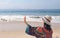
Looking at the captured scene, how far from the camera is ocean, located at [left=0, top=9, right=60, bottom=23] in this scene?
97 centimetres

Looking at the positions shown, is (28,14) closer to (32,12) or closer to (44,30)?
(32,12)

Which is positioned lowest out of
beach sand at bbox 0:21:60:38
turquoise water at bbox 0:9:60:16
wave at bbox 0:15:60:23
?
beach sand at bbox 0:21:60:38

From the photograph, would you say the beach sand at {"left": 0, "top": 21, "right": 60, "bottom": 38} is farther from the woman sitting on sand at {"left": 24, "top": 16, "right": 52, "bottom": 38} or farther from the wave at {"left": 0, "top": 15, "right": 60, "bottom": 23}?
the woman sitting on sand at {"left": 24, "top": 16, "right": 52, "bottom": 38}

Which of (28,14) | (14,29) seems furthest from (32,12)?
(14,29)

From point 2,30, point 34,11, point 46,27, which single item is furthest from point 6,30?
point 46,27

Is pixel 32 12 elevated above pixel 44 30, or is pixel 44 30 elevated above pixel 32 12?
pixel 32 12

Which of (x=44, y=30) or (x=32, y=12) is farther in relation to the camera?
(x=32, y=12)

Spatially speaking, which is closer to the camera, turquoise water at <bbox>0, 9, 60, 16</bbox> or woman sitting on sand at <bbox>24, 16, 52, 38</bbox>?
woman sitting on sand at <bbox>24, 16, 52, 38</bbox>

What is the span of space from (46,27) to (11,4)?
14.0 inches

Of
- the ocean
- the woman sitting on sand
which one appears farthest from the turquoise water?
the woman sitting on sand

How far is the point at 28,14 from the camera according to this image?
98 centimetres

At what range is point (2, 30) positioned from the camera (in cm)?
102

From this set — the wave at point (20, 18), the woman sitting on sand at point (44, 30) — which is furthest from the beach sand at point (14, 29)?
the woman sitting on sand at point (44, 30)

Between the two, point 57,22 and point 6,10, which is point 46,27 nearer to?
point 57,22
